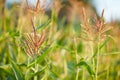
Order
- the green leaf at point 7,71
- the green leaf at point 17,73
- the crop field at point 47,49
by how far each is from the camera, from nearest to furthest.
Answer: the crop field at point 47,49, the green leaf at point 17,73, the green leaf at point 7,71

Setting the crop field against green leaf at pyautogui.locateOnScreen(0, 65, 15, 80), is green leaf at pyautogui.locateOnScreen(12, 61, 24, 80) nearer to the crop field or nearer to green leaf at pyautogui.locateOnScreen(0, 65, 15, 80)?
the crop field

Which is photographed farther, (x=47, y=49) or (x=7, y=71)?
(x=7, y=71)

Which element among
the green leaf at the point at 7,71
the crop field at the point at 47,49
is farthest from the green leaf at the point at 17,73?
the green leaf at the point at 7,71

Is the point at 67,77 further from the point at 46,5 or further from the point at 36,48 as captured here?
the point at 36,48

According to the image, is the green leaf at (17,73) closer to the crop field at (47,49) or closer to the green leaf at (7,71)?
the crop field at (47,49)

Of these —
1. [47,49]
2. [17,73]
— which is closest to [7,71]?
[17,73]

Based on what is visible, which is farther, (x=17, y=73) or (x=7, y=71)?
(x=7, y=71)

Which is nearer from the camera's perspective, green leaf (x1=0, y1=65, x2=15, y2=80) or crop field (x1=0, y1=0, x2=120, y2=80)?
crop field (x1=0, y1=0, x2=120, y2=80)

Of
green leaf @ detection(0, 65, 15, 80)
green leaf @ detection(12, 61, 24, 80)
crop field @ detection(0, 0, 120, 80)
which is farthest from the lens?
green leaf @ detection(0, 65, 15, 80)

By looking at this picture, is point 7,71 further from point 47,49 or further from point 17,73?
point 47,49

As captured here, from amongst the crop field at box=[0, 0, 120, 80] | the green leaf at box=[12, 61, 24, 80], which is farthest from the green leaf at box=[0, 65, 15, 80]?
the green leaf at box=[12, 61, 24, 80]

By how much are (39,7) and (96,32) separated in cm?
19

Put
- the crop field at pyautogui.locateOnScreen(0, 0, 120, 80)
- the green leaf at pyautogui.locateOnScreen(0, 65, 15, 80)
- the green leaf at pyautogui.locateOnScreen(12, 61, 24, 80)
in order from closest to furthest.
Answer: the crop field at pyautogui.locateOnScreen(0, 0, 120, 80) < the green leaf at pyautogui.locateOnScreen(12, 61, 24, 80) < the green leaf at pyautogui.locateOnScreen(0, 65, 15, 80)

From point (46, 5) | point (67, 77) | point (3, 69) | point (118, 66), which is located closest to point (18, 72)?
point (3, 69)
